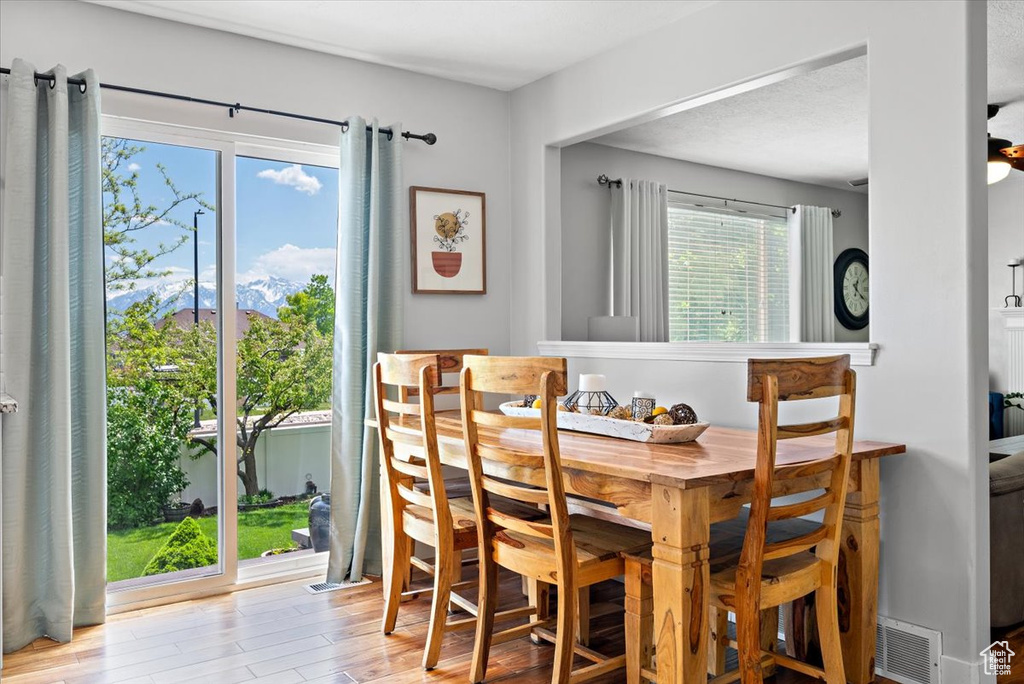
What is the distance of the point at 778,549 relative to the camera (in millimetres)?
2150

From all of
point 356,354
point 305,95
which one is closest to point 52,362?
point 356,354

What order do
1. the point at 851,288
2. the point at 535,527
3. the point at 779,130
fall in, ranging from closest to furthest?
the point at 535,527
the point at 779,130
the point at 851,288

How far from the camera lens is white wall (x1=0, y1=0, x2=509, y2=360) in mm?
3146

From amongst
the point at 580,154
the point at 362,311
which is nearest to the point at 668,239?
the point at 580,154

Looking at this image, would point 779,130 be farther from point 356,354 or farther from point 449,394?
point 356,354

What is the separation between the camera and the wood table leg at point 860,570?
2475mm

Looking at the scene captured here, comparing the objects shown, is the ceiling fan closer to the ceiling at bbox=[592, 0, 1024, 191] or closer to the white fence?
the ceiling at bbox=[592, 0, 1024, 191]

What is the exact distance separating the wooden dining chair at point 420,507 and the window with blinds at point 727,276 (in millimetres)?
2811

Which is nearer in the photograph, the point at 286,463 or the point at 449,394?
the point at 286,463

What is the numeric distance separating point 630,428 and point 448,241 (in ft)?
6.10

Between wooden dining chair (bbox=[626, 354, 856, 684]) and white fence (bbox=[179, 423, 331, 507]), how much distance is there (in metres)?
2.01

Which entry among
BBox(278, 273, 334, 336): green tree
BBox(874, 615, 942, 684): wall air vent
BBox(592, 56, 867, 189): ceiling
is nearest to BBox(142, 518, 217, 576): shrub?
BBox(278, 273, 334, 336): green tree

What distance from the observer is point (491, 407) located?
417 centimetres

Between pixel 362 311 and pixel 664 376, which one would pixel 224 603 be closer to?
pixel 362 311
